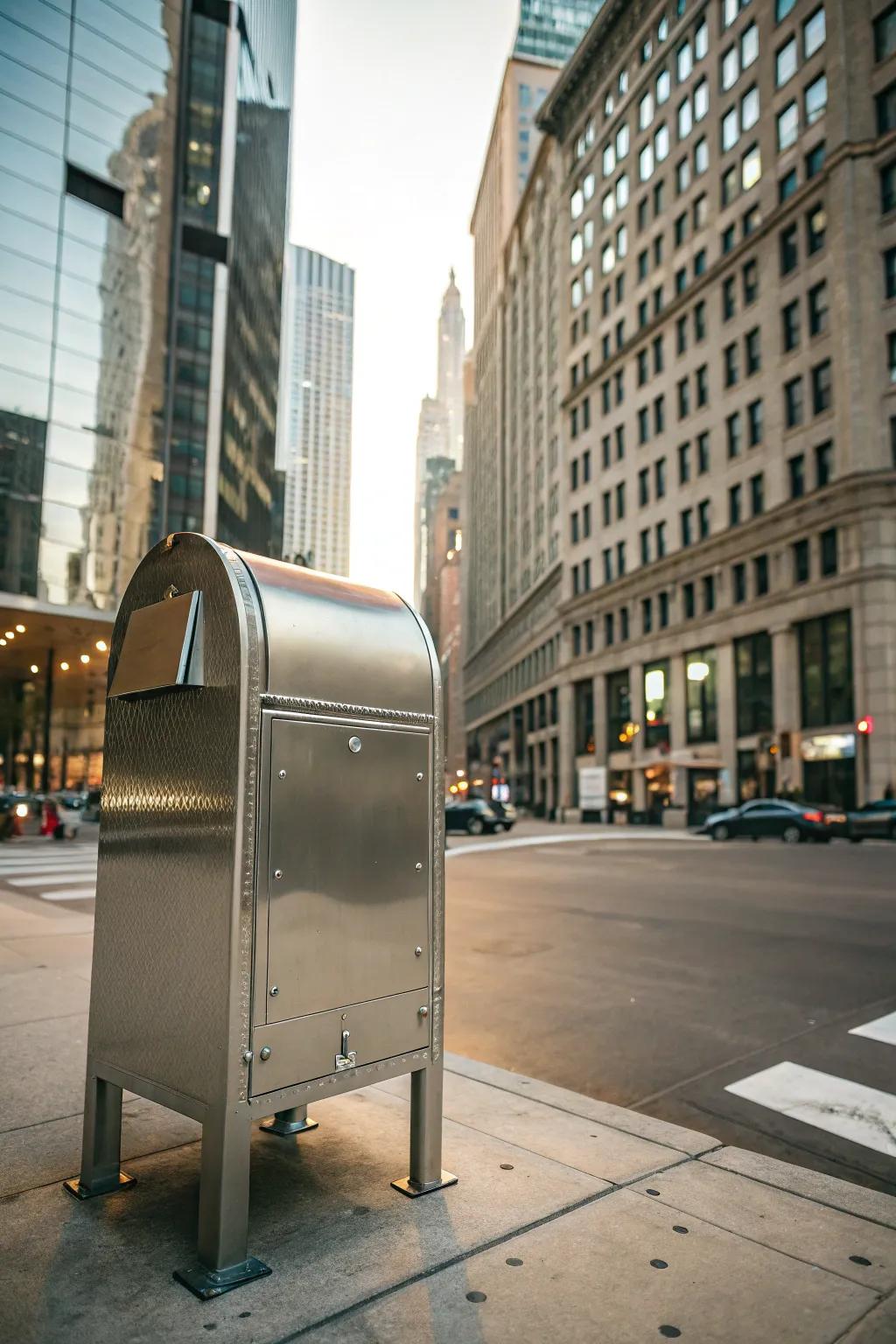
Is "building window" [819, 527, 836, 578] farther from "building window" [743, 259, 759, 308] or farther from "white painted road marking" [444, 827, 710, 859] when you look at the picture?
"white painted road marking" [444, 827, 710, 859]

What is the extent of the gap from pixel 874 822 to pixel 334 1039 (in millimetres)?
32345

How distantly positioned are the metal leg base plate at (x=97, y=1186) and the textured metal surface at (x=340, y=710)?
70.0 inches

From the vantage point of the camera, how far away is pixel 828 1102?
476 cm

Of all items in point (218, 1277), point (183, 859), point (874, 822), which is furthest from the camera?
point (874, 822)

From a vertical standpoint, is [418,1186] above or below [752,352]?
below

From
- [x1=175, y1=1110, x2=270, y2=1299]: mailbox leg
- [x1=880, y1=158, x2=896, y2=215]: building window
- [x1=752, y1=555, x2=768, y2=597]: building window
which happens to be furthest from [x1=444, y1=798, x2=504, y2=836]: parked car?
[x1=175, y1=1110, x2=270, y2=1299]: mailbox leg

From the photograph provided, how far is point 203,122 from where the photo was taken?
51781 millimetres

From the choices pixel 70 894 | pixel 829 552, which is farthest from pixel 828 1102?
pixel 829 552

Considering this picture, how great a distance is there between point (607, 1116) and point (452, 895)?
9.65 metres

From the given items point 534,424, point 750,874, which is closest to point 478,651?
point 534,424

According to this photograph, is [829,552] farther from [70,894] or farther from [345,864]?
[345,864]

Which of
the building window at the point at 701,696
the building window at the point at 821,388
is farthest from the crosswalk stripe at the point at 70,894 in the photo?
the building window at the point at 701,696

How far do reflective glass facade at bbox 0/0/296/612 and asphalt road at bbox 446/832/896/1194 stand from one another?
32151 mm

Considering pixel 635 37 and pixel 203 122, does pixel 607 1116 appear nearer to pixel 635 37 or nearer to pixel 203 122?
pixel 203 122
